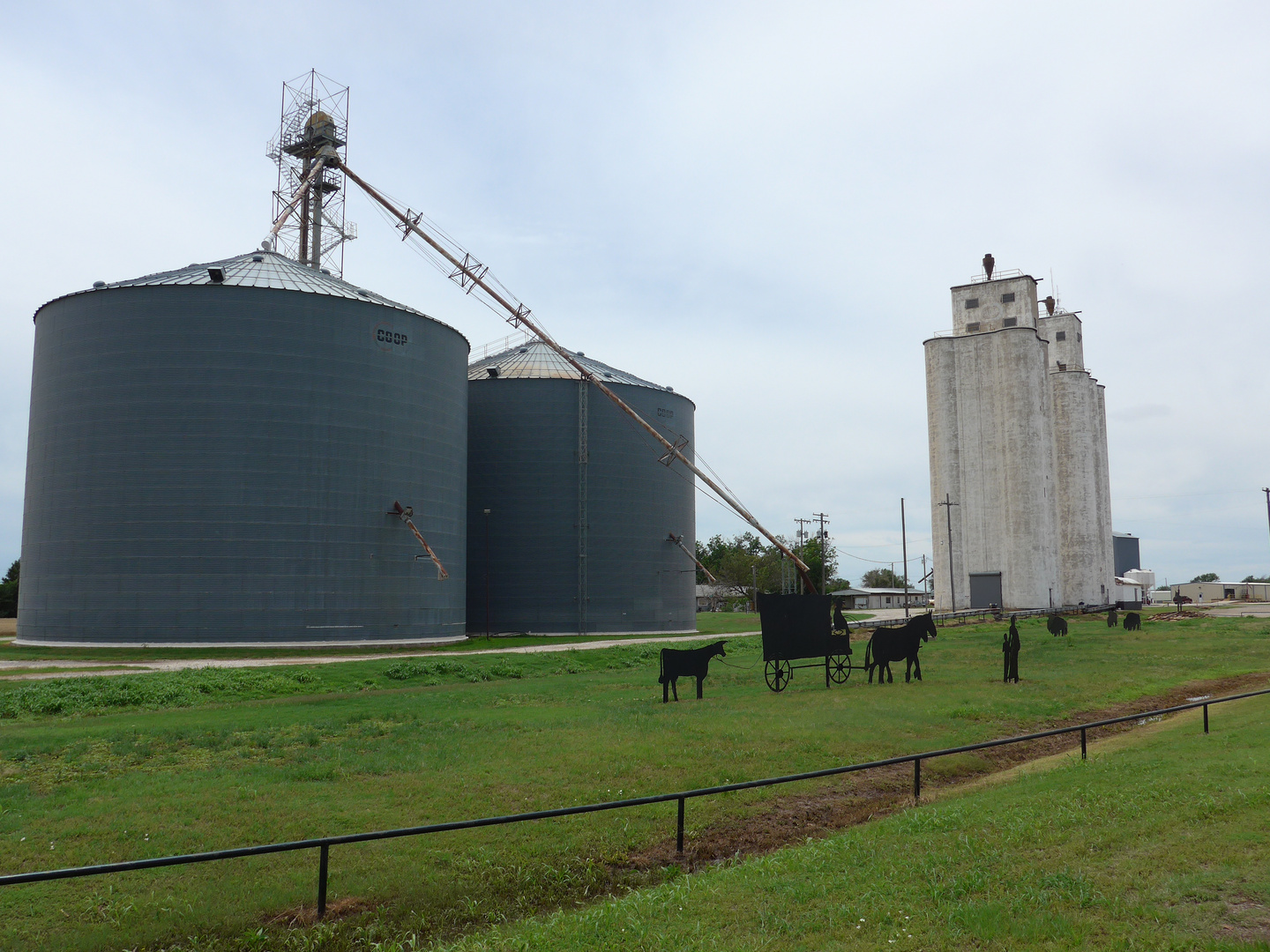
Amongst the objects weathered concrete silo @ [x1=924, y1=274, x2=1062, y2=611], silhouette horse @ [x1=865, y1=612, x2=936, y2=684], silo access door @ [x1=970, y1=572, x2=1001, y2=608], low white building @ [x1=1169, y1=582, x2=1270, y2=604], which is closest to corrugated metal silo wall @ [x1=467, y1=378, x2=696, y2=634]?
weathered concrete silo @ [x1=924, y1=274, x2=1062, y2=611]

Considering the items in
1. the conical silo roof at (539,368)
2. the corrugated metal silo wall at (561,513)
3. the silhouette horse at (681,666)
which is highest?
the conical silo roof at (539,368)

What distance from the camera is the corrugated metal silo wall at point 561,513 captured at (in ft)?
211

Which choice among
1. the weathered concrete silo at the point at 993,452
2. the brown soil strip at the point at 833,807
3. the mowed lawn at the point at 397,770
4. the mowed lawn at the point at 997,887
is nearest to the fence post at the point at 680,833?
the brown soil strip at the point at 833,807

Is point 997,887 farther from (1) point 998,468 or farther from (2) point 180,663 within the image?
(1) point 998,468

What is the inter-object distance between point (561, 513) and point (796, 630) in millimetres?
38865

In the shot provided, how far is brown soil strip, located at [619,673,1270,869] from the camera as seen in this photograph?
1258 cm

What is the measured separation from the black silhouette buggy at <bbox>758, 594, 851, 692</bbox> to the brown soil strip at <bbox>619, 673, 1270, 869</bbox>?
7.69m

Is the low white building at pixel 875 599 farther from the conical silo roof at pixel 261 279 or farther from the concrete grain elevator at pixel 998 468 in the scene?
the conical silo roof at pixel 261 279

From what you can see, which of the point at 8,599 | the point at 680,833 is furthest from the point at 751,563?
the point at 680,833

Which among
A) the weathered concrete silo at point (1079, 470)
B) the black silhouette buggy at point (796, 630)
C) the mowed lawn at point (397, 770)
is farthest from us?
the weathered concrete silo at point (1079, 470)

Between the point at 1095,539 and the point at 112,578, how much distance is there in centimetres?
9006

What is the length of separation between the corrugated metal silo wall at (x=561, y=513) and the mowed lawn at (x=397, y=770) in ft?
98.2

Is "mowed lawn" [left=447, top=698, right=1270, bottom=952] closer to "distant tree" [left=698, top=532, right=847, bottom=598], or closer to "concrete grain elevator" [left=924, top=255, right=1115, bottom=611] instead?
"concrete grain elevator" [left=924, top=255, right=1115, bottom=611]

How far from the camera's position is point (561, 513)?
214ft
